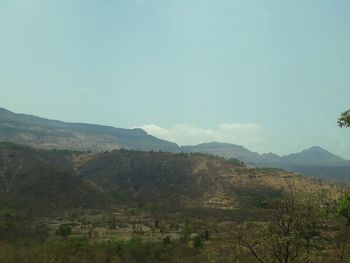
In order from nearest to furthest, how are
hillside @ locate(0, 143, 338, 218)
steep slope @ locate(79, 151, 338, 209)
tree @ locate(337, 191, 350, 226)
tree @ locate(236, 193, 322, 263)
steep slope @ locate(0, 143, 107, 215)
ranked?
tree @ locate(337, 191, 350, 226) → tree @ locate(236, 193, 322, 263) → steep slope @ locate(0, 143, 107, 215) → hillside @ locate(0, 143, 338, 218) → steep slope @ locate(79, 151, 338, 209)

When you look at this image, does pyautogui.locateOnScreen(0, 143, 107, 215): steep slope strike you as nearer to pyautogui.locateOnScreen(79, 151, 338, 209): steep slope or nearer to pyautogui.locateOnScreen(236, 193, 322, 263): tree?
pyautogui.locateOnScreen(79, 151, 338, 209): steep slope

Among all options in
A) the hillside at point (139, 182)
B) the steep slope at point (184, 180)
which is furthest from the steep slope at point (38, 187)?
the steep slope at point (184, 180)

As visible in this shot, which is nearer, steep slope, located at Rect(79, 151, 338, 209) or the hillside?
the hillside

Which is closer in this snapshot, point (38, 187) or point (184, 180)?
point (38, 187)

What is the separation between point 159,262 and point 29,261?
17413mm

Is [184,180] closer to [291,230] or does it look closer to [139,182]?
[139,182]

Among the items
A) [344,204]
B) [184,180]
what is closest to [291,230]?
[344,204]

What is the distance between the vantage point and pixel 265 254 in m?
22.9

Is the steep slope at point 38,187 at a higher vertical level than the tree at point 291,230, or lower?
lower

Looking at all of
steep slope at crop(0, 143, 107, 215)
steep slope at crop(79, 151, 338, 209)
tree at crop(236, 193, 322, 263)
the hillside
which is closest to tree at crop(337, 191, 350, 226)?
tree at crop(236, 193, 322, 263)

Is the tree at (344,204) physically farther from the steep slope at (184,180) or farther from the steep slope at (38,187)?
the steep slope at (184,180)

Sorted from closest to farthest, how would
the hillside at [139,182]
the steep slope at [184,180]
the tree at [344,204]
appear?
the tree at [344,204] → the hillside at [139,182] → the steep slope at [184,180]

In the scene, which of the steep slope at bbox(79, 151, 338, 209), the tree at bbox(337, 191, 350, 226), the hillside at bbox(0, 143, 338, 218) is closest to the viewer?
the tree at bbox(337, 191, 350, 226)

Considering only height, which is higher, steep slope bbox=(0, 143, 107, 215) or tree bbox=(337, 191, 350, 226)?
tree bbox=(337, 191, 350, 226)
